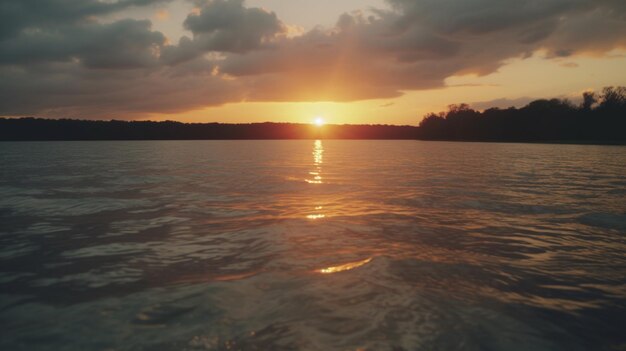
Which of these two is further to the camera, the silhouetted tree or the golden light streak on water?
the silhouetted tree

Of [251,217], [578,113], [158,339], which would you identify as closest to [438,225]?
[251,217]

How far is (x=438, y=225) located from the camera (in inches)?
497

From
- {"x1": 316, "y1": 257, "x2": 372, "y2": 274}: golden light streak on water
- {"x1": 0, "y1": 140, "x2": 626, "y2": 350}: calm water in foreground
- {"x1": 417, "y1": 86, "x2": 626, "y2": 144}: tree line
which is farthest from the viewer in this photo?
{"x1": 417, "y1": 86, "x2": 626, "y2": 144}: tree line

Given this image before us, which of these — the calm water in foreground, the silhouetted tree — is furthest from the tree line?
the calm water in foreground

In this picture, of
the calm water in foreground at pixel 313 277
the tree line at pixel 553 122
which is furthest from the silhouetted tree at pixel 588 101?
the calm water in foreground at pixel 313 277

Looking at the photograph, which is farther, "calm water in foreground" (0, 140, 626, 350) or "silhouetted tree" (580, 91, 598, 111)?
"silhouetted tree" (580, 91, 598, 111)

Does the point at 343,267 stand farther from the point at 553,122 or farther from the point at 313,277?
the point at 553,122

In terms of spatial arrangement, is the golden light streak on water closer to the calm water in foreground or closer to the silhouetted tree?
the calm water in foreground

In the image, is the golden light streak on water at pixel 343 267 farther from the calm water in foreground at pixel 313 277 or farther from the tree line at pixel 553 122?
the tree line at pixel 553 122

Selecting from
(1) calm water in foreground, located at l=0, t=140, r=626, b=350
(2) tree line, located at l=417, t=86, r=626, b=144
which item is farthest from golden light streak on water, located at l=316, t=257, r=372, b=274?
(2) tree line, located at l=417, t=86, r=626, b=144

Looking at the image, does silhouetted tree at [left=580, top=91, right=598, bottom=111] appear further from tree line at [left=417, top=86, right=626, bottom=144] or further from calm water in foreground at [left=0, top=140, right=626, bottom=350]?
calm water in foreground at [left=0, top=140, right=626, bottom=350]

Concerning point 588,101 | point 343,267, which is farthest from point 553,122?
point 343,267

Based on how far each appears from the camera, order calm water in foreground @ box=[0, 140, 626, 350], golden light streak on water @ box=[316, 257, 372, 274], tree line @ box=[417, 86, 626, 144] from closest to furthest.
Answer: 1. calm water in foreground @ box=[0, 140, 626, 350]
2. golden light streak on water @ box=[316, 257, 372, 274]
3. tree line @ box=[417, 86, 626, 144]

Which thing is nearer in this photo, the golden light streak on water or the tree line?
the golden light streak on water
